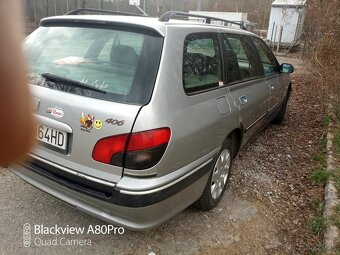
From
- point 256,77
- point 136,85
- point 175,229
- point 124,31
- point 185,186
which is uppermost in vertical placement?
point 124,31

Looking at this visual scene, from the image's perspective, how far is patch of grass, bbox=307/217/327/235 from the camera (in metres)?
2.93

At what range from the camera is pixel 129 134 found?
2.08m

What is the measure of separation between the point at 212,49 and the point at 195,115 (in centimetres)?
86

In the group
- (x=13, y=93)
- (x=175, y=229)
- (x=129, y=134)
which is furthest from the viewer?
(x=175, y=229)

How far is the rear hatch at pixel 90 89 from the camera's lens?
7.06 feet

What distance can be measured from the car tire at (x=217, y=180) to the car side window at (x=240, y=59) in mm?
702

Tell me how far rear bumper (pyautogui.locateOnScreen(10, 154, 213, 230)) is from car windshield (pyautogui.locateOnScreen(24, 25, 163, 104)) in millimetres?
637

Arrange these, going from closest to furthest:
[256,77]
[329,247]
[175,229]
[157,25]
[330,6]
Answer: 1. [157,25]
2. [329,247]
3. [175,229]
4. [256,77]
5. [330,6]

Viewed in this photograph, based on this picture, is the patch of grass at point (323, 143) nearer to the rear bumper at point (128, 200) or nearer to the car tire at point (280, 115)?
the car tire at point (280, 115)

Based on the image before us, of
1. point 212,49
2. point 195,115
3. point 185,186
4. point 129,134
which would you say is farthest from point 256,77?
point 129,134

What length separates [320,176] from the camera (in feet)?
12.7

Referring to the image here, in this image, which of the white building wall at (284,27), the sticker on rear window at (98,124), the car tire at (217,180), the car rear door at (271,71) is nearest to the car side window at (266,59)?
the car rear door at (271,71)

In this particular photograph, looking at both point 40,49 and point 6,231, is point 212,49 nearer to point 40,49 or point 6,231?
point 40,49

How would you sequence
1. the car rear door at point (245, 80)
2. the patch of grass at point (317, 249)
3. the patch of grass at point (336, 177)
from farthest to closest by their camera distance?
1. the patch of grass at point (336, 177)
2. the car rear door at point (245, 80)
3. the patch of grass at point (317, 249)
